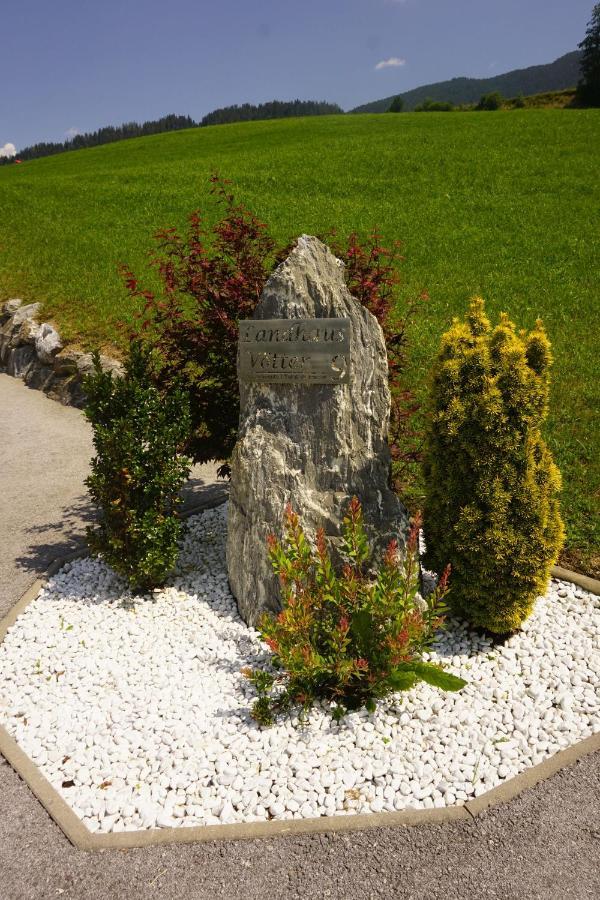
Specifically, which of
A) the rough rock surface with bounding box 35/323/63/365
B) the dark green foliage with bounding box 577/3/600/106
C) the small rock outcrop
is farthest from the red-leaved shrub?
the dark green foliage with bounding box 577/3/600/106

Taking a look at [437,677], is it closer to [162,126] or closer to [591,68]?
[591,68]

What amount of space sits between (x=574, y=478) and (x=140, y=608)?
17.1 feet

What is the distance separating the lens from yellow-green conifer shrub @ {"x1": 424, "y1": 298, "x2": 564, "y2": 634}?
4.75 m

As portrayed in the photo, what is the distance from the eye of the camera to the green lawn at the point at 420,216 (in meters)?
11.1

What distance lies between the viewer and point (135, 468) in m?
5.82

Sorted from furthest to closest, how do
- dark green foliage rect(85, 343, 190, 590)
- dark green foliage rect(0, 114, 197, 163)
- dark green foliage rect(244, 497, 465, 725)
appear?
dark green foliage rect(0, 114, 197, 163) → dark green foliage rect(85, 343, 190, 590) → dark green foliage rect(244, 497, 465, 725)

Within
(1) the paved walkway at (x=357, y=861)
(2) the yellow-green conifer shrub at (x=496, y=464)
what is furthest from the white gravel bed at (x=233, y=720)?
(2) the yellow-green conifer shrub at (x=496, y=464)

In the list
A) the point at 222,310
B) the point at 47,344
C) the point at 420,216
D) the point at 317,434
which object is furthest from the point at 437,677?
the point at 420,216

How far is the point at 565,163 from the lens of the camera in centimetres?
2253

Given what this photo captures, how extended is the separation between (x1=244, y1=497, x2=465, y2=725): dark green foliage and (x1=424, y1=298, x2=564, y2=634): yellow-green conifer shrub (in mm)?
466

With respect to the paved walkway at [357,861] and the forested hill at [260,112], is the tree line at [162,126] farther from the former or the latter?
the paved walkway at [357,861]

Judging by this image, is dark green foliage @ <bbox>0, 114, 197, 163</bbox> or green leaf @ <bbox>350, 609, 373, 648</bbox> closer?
green leaf @ <bbox>350, 609, 373, 648</bbox>

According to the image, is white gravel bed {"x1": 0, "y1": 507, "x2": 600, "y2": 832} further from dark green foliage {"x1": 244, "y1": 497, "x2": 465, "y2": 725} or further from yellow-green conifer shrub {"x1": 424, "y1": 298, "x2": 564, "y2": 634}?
yellow-green conifer shrub {"x1": 424, "y1": 298, "x2": 564, "y2": 634}

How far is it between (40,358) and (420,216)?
11.3m
